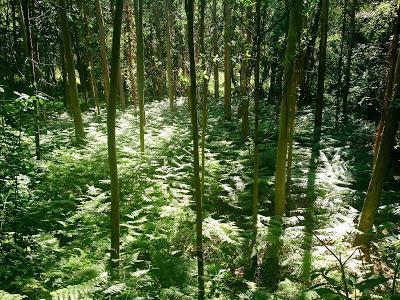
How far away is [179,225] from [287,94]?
3096 millimetres

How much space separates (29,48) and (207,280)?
732cm

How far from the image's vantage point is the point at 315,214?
8109 millimetres

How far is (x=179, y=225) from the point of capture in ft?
21.4

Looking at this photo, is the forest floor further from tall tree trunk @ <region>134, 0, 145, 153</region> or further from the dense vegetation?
tall tree trunk @ <region>134, 0, 145, 153</region>

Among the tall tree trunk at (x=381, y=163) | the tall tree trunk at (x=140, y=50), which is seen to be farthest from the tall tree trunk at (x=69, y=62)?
the tall tree trunk at (x=381, y=163)

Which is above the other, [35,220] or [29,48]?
[29,48]

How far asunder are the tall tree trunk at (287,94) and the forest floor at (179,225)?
2.28 feet

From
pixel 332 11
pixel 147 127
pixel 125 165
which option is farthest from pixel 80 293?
pixel 332 11

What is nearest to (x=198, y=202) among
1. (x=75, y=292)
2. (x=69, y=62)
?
(x=75, y=292)

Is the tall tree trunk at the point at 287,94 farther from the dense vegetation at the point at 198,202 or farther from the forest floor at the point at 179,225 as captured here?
the forest floor at the point at 179,225

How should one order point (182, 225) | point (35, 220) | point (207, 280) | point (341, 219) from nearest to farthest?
point (207, 280) → point (35, 220) → point (182, 225) → point (341, 219)

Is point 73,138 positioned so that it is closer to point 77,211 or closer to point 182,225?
point 77,211

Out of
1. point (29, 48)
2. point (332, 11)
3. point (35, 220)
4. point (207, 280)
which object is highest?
point (332, 11)

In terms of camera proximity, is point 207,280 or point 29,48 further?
point 29,48
